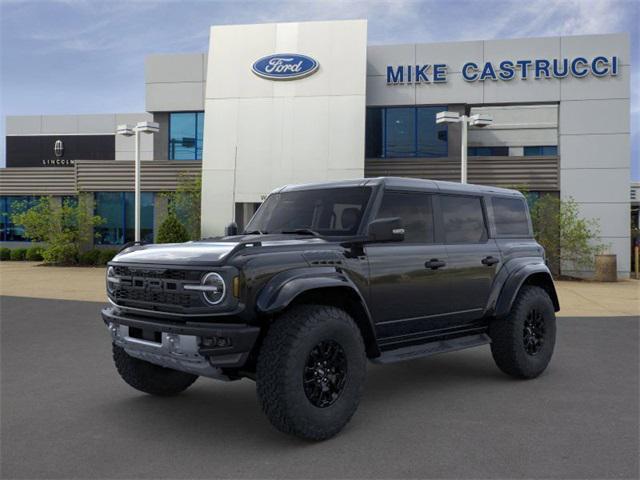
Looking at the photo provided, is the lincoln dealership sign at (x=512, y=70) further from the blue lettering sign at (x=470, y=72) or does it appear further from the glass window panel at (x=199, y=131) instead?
the glass window panel at (x=199, y=131)

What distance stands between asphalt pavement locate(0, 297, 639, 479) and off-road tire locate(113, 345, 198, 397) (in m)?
0.11

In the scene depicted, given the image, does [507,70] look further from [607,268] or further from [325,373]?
[325,373]

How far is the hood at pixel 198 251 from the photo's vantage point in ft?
13.3

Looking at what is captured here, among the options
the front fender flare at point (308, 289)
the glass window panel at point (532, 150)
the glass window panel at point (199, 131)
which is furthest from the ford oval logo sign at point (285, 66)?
the front fender flare at point (308, 289)

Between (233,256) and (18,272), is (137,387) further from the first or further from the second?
(18,272)

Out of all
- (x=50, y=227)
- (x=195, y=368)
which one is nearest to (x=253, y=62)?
(x=50, y=227)

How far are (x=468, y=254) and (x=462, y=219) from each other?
1.27ft

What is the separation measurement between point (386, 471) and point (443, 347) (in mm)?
1821

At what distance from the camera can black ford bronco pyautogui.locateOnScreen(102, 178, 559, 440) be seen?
3957 mm

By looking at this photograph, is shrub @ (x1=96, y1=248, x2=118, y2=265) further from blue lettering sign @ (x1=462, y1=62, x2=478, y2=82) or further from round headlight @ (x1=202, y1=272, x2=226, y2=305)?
round headlight @ (x1=202, y1=272, x2=226, y2=305)

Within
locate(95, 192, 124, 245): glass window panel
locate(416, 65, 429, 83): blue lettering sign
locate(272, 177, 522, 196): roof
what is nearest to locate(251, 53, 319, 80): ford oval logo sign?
locate(416, 65, 429, 83): blue lettering sign

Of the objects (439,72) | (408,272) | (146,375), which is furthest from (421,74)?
(146,375)

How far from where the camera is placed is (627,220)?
20.2 metres

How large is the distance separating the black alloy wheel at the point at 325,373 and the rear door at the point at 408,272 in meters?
0.58
